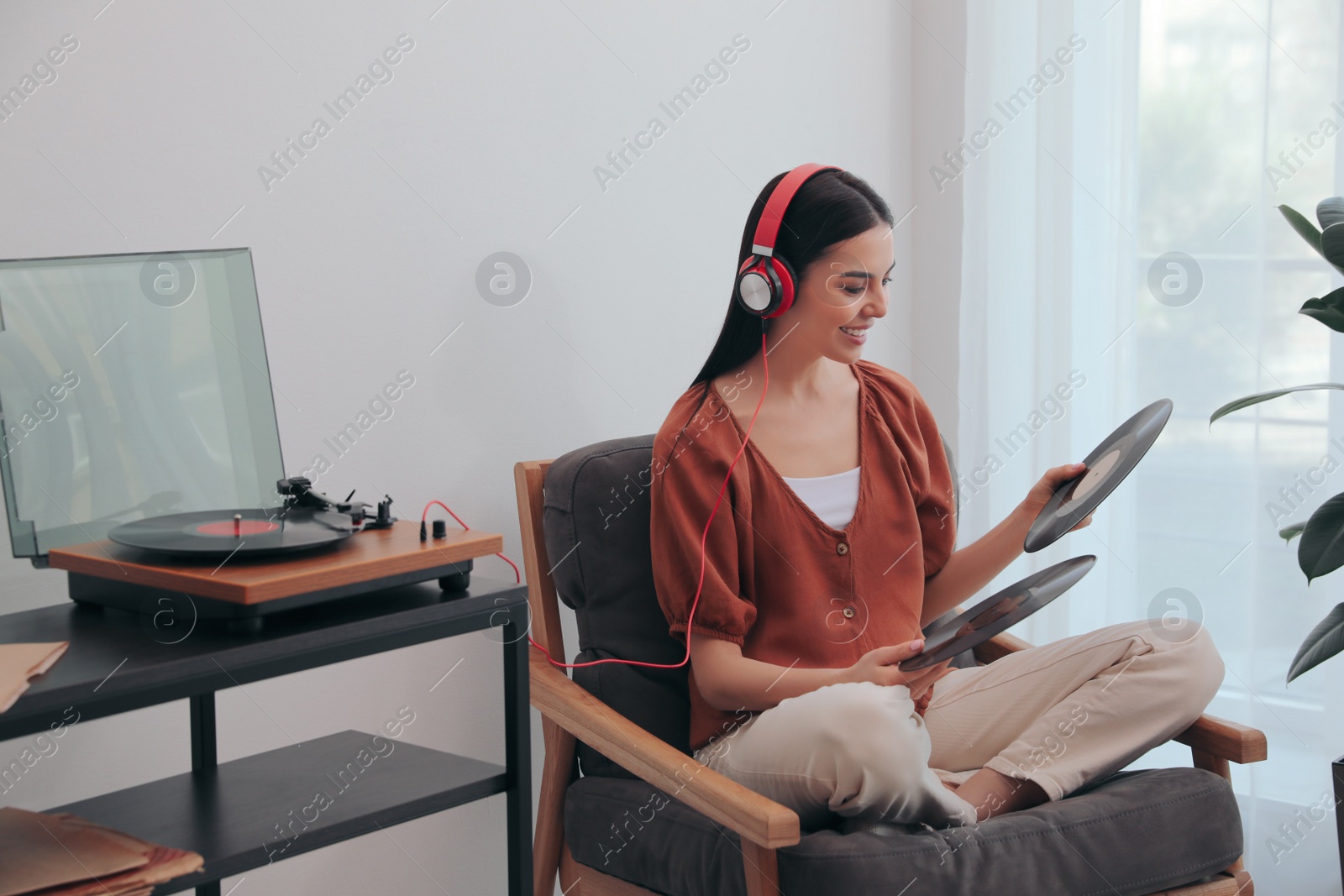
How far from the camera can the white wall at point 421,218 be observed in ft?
4.21

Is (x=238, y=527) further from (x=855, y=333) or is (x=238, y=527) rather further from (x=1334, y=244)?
(x=1334, y=244)

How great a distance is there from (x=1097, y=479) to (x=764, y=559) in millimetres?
410

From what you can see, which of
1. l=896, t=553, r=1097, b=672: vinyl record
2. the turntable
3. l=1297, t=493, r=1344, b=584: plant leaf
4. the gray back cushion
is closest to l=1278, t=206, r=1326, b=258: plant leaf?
l=1297, t=493, r=1344, b=584: plant leaf

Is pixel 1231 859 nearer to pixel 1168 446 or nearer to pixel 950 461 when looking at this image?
pixel 950 461

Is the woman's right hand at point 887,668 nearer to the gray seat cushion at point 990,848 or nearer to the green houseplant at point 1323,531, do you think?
the gray seat cushion at point 990,848

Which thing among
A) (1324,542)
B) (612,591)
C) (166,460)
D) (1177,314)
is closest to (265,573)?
(166,460)

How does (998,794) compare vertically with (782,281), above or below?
below

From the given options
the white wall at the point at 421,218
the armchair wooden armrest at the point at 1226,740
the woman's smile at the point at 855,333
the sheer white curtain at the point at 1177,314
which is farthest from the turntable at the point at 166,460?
the sheer white curtain at the point at 1177,314

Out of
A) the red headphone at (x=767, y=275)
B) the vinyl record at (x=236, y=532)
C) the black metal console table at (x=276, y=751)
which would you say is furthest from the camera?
the red headphone at (x=767, y=275)

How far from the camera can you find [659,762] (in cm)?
119

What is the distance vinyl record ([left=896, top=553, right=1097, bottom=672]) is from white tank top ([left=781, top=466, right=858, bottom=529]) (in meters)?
0.25

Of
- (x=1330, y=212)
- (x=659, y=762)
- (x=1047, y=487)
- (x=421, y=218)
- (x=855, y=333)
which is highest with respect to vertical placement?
(x=421, y=218)

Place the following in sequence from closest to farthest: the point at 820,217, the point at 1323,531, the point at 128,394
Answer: the point at 128,394 → the point at 820,217 → the point at 1323,531

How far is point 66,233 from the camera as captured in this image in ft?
4.11
